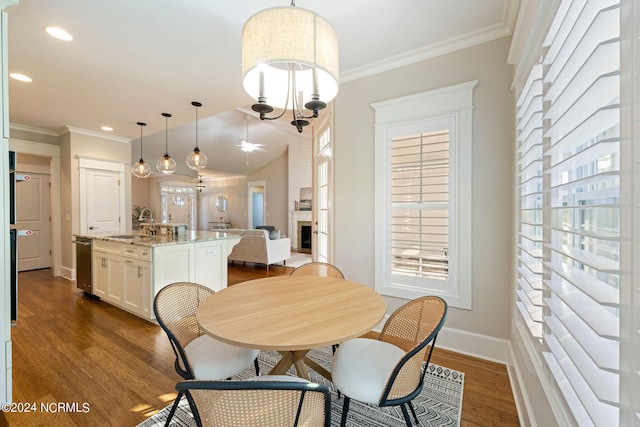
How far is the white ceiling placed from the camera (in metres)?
1.97

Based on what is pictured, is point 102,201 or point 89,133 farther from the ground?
point 89,133

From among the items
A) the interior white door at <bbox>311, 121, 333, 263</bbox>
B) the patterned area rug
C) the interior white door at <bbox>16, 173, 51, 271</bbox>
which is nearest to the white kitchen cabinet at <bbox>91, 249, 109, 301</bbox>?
the patterned area rug

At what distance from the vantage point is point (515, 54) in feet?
6.05

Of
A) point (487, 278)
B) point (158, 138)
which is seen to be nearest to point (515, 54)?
point (487, 278)

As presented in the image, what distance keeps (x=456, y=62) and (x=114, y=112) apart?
4443 millimetres

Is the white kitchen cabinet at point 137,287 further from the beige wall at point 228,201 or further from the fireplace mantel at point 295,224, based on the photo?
the beige wall at point 228,201

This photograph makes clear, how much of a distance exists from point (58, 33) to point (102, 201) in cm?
375

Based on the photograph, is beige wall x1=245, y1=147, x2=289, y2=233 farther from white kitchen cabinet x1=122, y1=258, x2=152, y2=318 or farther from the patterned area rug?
the patterned area rug

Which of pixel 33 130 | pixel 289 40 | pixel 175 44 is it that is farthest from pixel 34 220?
pixel 289 40

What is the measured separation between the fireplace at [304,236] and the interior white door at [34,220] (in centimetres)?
579

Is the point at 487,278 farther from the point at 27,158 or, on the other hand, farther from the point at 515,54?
the point at 27,158

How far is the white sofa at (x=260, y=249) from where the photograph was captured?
5.65m

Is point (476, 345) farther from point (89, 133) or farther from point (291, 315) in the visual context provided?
point (89, 133)

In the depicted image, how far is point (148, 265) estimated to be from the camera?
297cm
